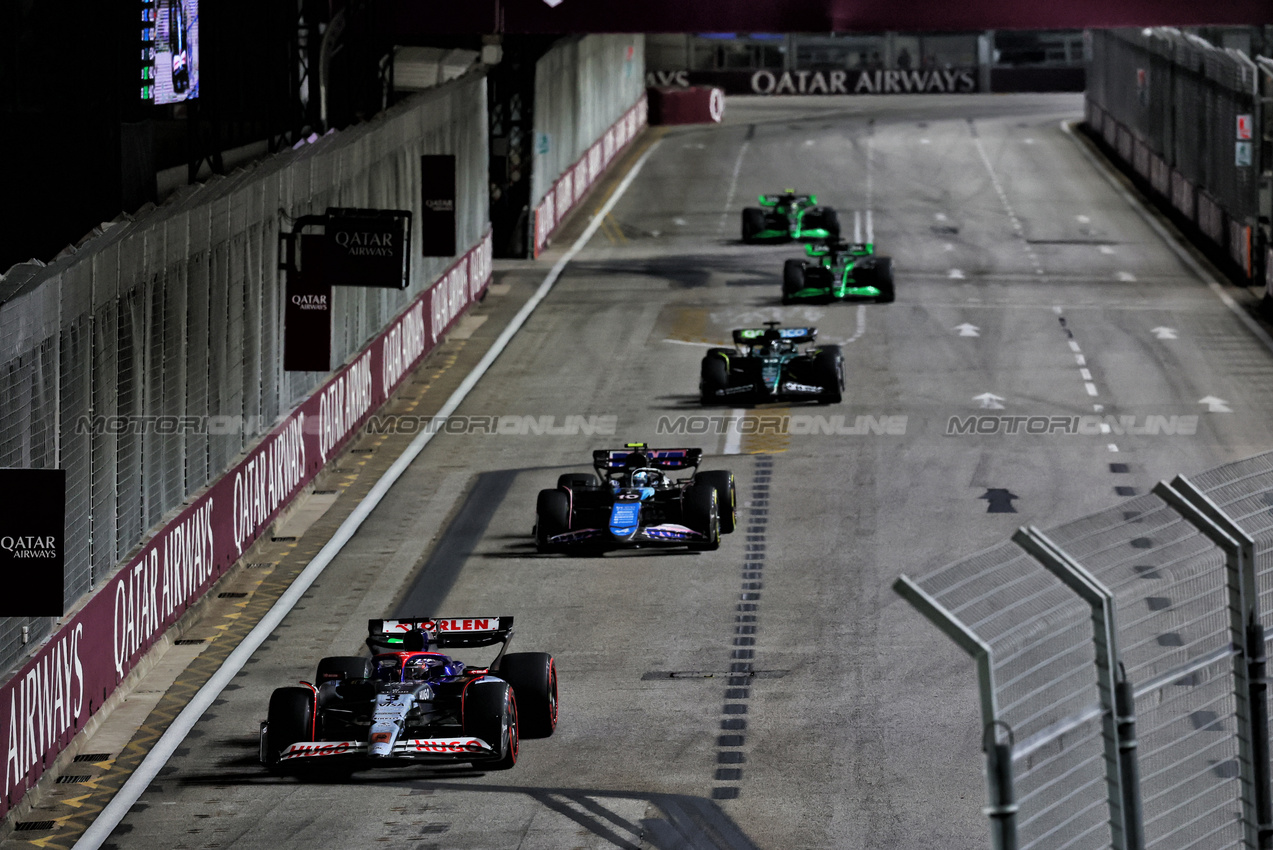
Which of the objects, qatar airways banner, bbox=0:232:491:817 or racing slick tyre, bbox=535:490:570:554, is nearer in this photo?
qatar airways banner, bbox=0:232:491:817

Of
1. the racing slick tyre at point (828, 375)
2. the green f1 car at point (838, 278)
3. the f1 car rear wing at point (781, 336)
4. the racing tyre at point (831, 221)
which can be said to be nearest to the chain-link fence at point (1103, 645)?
the racing slick tyre at point (828, 375)

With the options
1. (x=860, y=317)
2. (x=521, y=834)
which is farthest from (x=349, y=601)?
(x=860, y=317)

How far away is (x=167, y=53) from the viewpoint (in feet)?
96.7

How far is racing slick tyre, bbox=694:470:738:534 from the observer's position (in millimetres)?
22047

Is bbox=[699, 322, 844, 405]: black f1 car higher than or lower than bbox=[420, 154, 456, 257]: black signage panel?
lower

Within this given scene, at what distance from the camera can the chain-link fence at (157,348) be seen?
15.7 metres

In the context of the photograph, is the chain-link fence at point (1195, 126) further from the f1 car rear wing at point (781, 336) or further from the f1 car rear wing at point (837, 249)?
the f1 car rear wing at point (781, 336)

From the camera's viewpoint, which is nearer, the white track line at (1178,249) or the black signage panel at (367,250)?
the black signage panel at (367,250)

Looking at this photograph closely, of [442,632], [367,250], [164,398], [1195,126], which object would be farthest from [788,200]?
[442,632]

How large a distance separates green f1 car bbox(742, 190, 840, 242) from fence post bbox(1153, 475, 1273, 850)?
38281 mm

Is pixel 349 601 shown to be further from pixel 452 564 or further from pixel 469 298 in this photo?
pixel 469 298

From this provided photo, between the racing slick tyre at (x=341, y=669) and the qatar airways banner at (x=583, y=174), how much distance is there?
31.2 metres
